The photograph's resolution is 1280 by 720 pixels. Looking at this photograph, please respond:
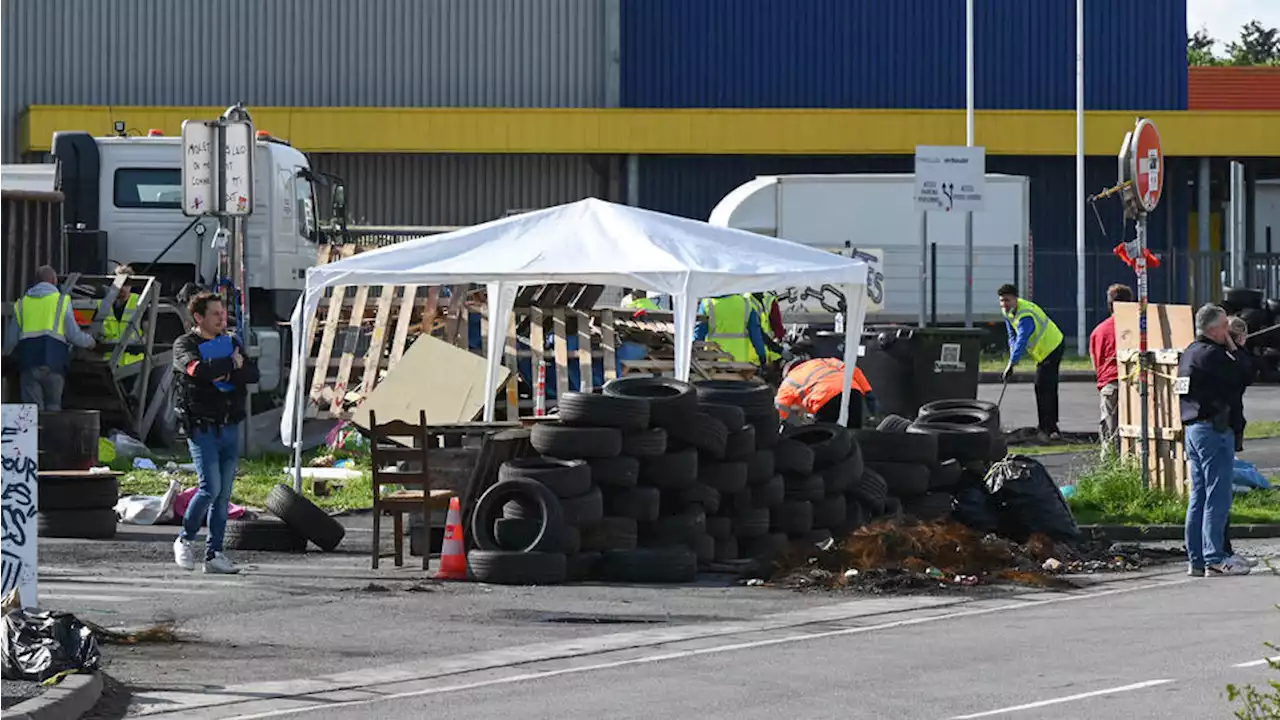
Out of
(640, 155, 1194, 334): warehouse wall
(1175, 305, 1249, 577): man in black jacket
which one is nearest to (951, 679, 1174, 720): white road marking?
(1175, 305, 1249, 577): man in black jacket

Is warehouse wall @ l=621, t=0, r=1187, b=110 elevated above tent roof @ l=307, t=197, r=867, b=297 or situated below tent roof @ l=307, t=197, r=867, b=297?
above

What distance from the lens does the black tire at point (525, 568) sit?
1415cm

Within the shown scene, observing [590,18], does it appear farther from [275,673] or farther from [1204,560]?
[275,673]

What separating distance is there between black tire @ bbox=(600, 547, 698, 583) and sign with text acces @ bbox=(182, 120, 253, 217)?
9154 millimetres

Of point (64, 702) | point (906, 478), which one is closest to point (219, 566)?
point (906, 478)

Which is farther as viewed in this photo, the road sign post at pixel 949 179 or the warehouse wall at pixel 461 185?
the warehouse wall at pixel 461 185

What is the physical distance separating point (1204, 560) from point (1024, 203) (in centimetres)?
2632

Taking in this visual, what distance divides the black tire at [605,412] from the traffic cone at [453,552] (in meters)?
0.98

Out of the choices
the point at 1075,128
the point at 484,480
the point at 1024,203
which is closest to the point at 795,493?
the point at 484,480

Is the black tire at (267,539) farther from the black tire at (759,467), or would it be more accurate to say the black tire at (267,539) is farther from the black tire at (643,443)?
the black tire at (759,467)

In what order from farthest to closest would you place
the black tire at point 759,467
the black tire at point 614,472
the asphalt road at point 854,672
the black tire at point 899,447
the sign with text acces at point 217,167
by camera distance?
the sign with text acces at point 217,167
the black tire at point 899,447
the black tire at point 759,467
the black tire at point 614,472
the asphalt road at point 854,672

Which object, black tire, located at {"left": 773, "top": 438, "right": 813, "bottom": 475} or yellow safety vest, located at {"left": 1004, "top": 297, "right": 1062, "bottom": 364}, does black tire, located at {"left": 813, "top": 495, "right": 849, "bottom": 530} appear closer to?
black tire, located at {"left": 773, "top": 438, "right": 813, "bottom": 475}

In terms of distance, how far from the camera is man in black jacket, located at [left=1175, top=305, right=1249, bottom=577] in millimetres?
14719

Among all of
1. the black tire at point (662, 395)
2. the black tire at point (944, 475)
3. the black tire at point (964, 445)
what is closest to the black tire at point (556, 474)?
the black tire at point (662, 395)
